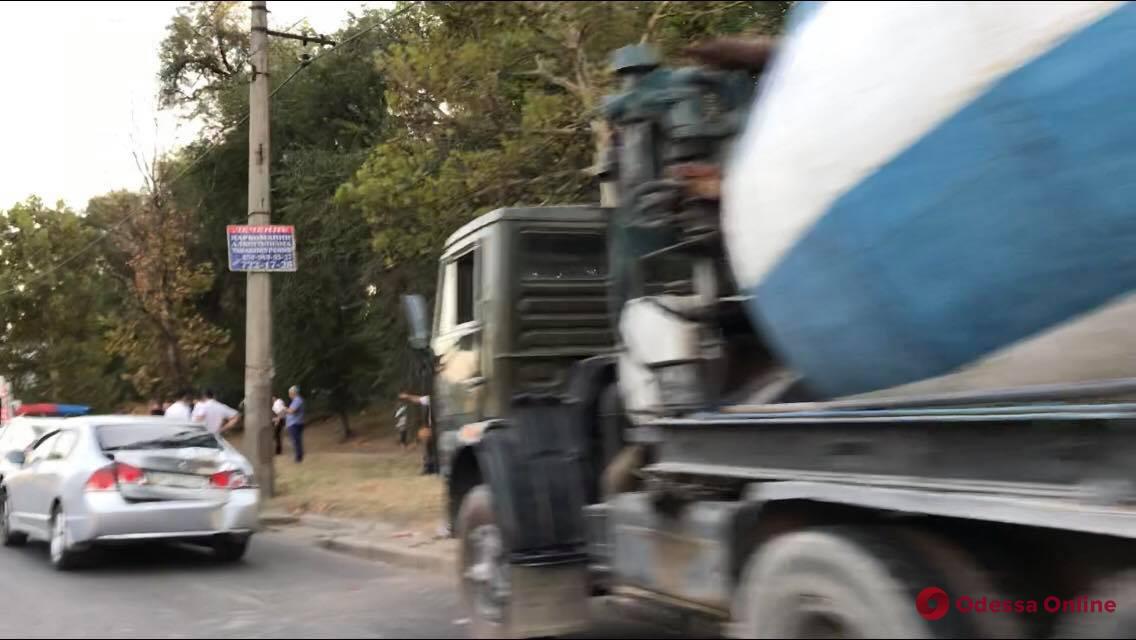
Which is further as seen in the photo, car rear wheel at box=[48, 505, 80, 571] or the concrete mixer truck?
car rear wheel at box=[48, 505, 80, 571]

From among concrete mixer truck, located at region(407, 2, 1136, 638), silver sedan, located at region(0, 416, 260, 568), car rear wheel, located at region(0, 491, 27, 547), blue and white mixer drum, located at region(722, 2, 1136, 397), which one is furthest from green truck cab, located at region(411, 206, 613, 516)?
car rear wheel, located at region(0, 491, 27, 547)

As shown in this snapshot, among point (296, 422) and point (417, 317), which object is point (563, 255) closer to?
point (417, 317)

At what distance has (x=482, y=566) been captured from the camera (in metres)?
5.84

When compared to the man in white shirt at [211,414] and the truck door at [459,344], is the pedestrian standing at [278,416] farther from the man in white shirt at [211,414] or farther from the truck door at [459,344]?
the truck door at [459,344]

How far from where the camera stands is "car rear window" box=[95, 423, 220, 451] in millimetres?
8906

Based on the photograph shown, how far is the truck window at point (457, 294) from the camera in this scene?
20.7ft

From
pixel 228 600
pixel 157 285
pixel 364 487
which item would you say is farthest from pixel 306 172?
pixel 228 600

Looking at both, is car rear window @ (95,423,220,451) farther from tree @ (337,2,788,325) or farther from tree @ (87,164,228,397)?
tree @ (87,164,228,397)

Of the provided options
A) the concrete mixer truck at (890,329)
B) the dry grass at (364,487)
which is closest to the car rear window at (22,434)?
the dry grass at (364,487)

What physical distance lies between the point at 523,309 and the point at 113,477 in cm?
456

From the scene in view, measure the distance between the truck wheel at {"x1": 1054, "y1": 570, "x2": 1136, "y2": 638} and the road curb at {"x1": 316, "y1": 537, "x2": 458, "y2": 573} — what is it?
20.3ft

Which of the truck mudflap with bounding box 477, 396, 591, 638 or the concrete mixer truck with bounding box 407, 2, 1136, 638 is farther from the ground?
the concrete mixer truck with bounding box 407, 2, 1136, 638

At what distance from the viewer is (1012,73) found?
2.84m

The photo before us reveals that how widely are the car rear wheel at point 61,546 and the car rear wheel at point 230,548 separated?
1163 millimetres
